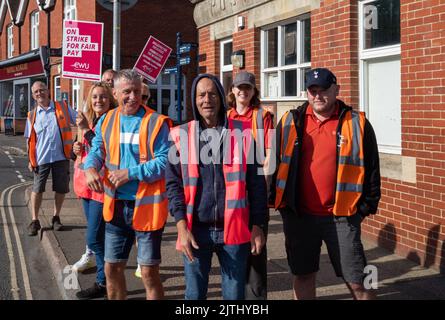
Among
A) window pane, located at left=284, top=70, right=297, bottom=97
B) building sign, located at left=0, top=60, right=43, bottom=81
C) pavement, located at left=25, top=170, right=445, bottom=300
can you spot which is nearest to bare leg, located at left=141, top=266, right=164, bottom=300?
pavement, located at left=25, top=170, right=445, bottom=300

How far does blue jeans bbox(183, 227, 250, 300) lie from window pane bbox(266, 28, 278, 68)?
6.39m

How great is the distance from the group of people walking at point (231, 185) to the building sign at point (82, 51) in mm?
3851

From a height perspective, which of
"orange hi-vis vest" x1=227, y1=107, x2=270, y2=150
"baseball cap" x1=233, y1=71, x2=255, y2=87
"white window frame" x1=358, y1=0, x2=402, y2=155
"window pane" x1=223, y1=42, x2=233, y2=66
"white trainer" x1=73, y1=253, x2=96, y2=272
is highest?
"window pane" x1=223, y1=42, x2=233, y2=66

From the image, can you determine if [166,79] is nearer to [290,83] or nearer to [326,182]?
[290,83]

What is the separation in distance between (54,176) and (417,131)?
190 inches

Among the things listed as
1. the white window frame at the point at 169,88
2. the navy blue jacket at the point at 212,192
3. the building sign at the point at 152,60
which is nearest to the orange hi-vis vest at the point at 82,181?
the navy blue jacket at the point at 212,192

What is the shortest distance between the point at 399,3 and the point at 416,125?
1.52 metres

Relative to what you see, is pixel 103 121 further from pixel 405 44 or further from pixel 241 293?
pixel 405 44

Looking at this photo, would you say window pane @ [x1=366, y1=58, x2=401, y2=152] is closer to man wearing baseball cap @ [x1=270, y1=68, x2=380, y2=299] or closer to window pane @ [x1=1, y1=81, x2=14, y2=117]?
man wearing baseball cap @ [x1=270, y1=68, x2=380, y2=299]

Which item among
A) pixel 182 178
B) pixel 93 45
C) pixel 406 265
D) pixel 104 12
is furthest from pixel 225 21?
pixel 104 12

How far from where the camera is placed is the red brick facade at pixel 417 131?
566 cm

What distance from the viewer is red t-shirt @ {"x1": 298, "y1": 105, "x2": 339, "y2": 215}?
12.7 feet

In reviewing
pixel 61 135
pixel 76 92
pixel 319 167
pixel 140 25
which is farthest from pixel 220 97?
pixel 76 92

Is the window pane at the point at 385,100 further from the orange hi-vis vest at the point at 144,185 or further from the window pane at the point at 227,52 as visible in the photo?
the window pane at the point at 227,52
